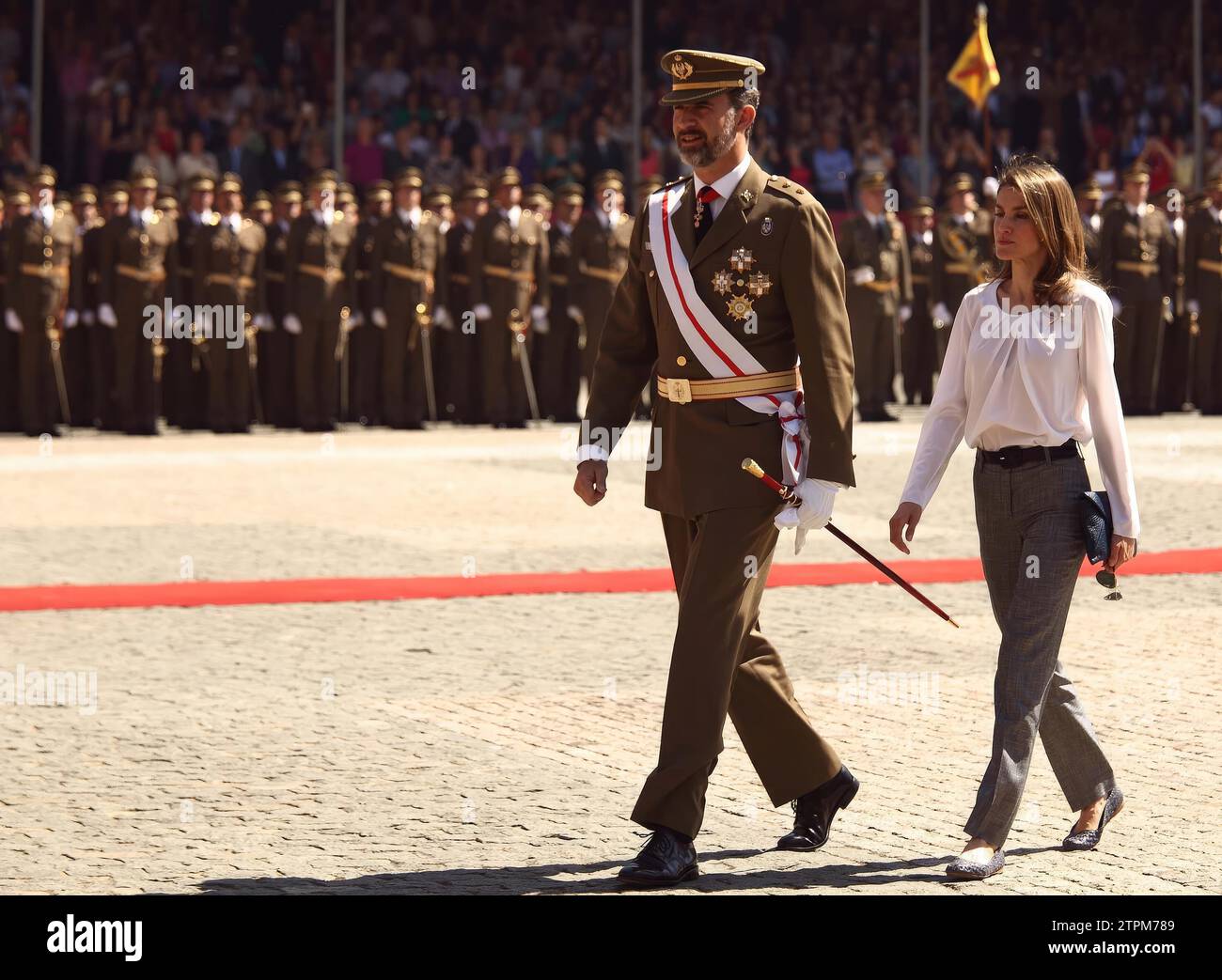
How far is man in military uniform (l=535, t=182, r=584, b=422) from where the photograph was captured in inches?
763

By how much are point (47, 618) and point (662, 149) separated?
17699 mm

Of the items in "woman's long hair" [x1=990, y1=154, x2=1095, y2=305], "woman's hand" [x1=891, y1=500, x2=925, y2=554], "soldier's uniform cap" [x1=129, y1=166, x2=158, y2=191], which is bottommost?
"woman's hand" [x1=891, y1=500, x2=925, y2=554]

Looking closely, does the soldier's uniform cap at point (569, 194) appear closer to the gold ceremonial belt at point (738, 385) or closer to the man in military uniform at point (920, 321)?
the man in military uniform at point (920, 321)

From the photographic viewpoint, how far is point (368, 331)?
752 inches

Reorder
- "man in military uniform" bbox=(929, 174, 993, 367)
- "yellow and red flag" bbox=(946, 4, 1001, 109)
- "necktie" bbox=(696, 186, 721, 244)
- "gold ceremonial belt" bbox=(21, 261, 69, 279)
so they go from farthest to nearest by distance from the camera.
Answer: "yellow and red flag" bbox=(946, 4, 1001, 109)
"man in military uniform" bbox=(929, 174, 993, 367)
"gold ceremonial belt" bbox=(21, 261, 69, 279)
"necktie" bbox=(696, 186, 721, 244)

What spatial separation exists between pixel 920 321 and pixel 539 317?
3.84 meters

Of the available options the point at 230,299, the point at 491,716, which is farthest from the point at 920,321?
the point at 491,716

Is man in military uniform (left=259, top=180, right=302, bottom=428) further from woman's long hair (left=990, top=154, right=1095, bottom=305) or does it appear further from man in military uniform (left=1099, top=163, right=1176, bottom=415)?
woman's long hair (left=990, top=154, right=1095, bottom=305)

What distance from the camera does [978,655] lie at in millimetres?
8352

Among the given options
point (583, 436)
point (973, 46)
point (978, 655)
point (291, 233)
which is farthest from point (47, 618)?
point (973, 46)

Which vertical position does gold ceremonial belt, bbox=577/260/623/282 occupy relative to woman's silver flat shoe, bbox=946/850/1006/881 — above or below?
above

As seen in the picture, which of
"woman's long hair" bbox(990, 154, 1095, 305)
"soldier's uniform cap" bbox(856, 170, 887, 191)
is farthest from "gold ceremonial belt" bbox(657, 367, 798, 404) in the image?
"soldier's uniform cap" bbox(856, 170, 887, 191)

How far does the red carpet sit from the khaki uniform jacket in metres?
4.49

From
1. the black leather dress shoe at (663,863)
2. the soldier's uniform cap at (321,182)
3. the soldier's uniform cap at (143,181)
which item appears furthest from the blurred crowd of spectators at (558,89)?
the black leather dress shoe at (663,863)
